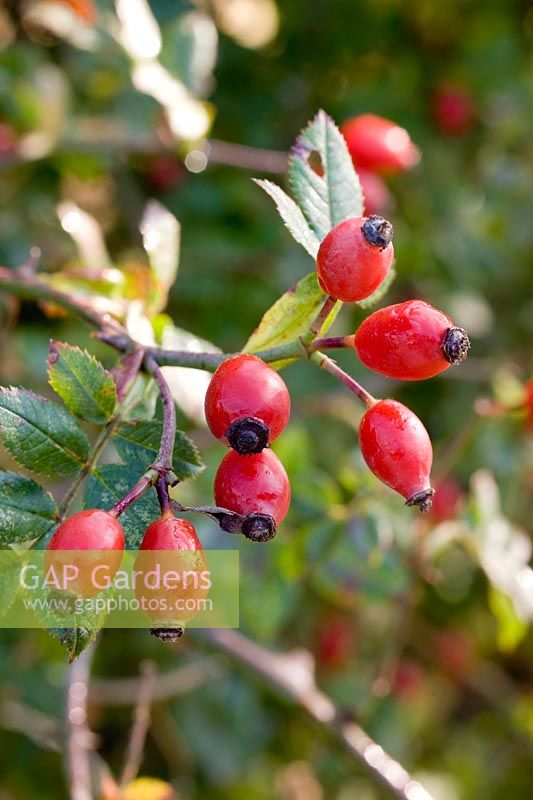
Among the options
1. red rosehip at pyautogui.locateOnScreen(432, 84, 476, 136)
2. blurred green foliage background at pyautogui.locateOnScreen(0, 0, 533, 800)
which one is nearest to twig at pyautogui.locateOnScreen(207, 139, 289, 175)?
blurred green foliage background at pyautogui.locateOnScreen(0, 0, 533, 800)

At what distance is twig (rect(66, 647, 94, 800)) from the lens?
2.12 meters

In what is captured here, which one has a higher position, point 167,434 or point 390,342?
point 390,342

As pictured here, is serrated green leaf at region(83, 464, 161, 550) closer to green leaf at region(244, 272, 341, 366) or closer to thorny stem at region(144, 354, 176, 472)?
thorny stem at region(144, 354, 176, 472)

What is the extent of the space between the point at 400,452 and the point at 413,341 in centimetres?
17

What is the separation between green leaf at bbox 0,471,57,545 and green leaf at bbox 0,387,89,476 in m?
0.05

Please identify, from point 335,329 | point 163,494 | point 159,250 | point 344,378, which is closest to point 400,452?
point 344,378

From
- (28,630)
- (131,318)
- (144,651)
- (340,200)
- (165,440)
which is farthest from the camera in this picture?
(144,651)

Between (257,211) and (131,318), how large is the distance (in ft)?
7.53

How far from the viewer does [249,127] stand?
167 inches

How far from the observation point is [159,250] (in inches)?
85.3

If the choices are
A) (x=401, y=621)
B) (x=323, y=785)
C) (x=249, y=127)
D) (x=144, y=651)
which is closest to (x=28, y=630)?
(x=144, y=651)

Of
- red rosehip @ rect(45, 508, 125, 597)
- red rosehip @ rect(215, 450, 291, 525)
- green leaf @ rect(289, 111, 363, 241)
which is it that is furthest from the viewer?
green leaf @ rect(289, 111, 363, 241)

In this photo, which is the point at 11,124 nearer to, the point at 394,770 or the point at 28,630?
the point at 28,630

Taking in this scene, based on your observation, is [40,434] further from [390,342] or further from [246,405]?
[390,342]
